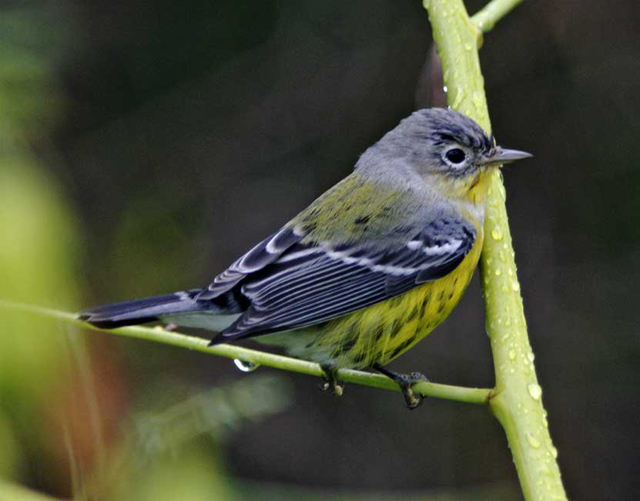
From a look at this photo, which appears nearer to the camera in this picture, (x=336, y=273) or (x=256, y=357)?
(x=256, y=357)

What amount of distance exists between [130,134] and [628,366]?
3994 millimetres

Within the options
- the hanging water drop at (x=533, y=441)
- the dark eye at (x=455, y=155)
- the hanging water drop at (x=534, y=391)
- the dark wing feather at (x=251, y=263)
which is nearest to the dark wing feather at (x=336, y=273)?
the dark wing feather at (x=251, y=263)

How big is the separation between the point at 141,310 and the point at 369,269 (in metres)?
0.87

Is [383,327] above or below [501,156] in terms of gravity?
below

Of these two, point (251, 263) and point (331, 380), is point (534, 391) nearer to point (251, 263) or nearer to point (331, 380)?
point (331, 380)

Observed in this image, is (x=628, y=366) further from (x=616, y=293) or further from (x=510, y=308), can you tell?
(x=510, y=308)

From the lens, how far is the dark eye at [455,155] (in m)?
3.46

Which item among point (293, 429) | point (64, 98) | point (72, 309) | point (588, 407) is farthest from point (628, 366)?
point (72, 309)

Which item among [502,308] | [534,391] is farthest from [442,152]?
[534,391]

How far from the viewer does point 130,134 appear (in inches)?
277

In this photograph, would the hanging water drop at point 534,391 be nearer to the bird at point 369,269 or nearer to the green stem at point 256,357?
the green stem at point 256,357

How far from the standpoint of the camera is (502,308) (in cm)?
256

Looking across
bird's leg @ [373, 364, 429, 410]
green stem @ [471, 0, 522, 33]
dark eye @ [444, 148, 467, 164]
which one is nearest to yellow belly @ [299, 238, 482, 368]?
bird's leg @ [373, 364, 429, 410]

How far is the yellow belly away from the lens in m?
3.21
